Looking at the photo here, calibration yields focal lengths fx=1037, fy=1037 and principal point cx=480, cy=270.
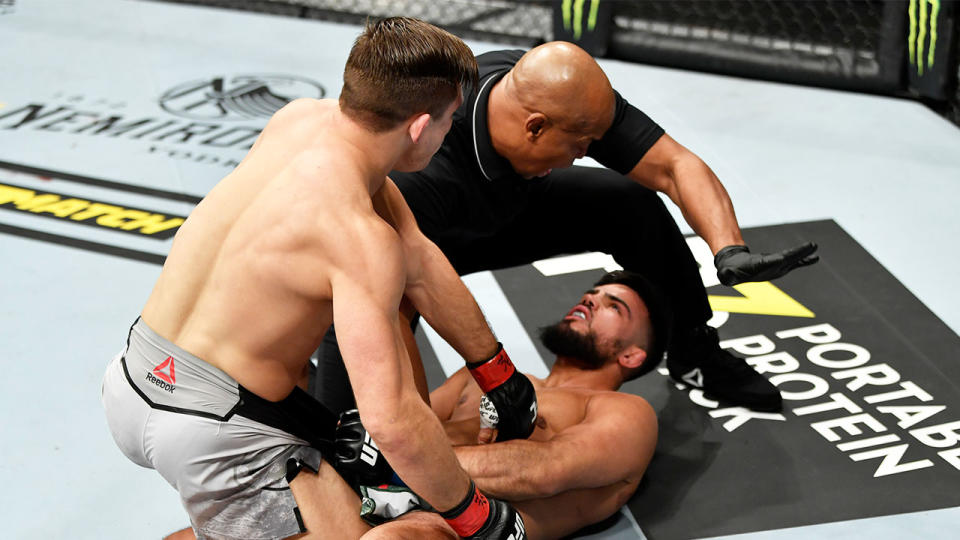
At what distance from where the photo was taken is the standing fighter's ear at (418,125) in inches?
79.4

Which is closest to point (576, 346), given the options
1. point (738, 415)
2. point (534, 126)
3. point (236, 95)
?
point (738, 415)

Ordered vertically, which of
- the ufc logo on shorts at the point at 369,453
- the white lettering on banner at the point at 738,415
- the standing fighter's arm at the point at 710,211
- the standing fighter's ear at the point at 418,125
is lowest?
the white lettering on banner at the point at 738,415

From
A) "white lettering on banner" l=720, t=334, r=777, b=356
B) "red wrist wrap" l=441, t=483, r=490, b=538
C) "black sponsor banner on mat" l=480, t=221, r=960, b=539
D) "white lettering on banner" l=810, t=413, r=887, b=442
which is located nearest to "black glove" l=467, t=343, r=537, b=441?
"black sponsor banner on mat" l=480, t=221, r=960, b=539

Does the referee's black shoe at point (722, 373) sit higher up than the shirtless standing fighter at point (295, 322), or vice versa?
the shirtless standing fighter at point (295, 322)

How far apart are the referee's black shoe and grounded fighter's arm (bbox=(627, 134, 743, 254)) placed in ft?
1.32

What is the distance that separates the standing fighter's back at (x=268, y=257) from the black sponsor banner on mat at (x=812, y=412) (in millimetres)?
1026

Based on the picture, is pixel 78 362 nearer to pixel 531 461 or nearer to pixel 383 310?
pixel 531 461

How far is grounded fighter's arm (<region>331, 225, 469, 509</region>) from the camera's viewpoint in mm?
1867

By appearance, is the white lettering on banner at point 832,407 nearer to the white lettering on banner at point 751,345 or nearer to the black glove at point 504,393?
the white lettering on banner at point 751,345

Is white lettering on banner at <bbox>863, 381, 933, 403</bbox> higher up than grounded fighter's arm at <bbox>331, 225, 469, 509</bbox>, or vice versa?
grounded fighter's arm at <bbox>331, 225, 469, 509</bbox>

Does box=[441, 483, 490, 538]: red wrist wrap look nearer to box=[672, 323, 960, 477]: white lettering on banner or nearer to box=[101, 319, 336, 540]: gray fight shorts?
box=[101, 319, 336, 540]: gray fight shorts

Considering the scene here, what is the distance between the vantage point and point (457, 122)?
2920 millimetres

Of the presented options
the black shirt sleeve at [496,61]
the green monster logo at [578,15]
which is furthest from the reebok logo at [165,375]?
the green monster logo at [578,15]

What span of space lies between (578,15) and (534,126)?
3129 mm
